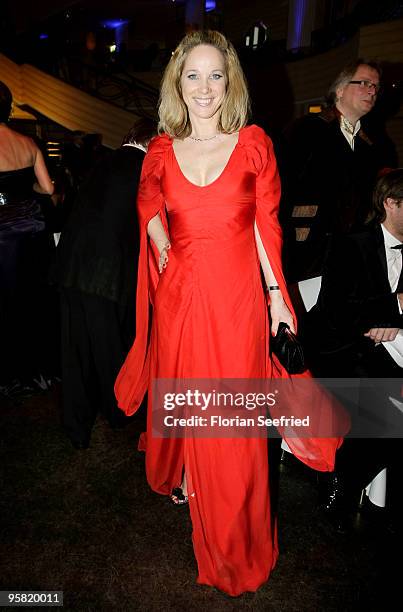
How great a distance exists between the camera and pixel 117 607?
151cm

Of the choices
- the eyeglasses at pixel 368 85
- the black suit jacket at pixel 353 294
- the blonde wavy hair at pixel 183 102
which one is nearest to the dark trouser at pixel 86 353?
the blonde wavy hair at pixel 183 102

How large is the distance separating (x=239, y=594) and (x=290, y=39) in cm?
1229

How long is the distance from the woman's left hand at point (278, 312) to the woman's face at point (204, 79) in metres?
0.68

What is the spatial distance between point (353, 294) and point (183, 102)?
3.39ft

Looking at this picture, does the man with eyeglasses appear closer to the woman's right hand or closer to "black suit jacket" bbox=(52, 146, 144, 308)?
"black suit jacket" bbox=(52, 146, 144, 308)

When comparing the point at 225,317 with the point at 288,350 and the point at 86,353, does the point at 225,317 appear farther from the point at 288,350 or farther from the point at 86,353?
the point at 86,353

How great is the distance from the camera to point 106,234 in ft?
6.88

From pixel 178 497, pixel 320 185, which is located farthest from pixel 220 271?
pixel 320 185

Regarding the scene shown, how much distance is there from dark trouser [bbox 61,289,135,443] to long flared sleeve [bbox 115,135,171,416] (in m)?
0.31

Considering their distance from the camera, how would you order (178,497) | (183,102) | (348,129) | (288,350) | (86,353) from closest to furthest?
(288,350)
(183,102)
(178,497)
(86,353)
(348,129)

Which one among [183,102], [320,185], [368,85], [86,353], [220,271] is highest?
[368,85]

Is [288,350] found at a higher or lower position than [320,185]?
lower
